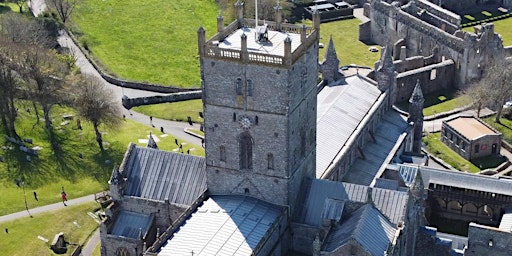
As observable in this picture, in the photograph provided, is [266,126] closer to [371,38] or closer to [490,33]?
[490,33]

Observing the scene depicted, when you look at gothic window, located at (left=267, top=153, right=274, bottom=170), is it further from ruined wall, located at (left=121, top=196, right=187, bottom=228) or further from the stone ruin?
the stone ruin

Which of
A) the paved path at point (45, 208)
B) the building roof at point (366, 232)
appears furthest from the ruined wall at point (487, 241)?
the paved path at point (45, 208)

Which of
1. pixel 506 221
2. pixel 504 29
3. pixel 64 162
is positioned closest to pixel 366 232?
pixel 506 221

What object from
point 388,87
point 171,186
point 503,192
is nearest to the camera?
point 171,186

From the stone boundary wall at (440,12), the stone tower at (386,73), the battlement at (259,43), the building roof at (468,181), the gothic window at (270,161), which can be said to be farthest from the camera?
the stone boundary wall at (440,12)

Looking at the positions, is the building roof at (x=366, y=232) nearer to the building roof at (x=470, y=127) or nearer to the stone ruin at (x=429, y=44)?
the building roof at (x=470, y=127)

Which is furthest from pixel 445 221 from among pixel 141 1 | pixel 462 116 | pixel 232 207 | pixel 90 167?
pixel 141 1

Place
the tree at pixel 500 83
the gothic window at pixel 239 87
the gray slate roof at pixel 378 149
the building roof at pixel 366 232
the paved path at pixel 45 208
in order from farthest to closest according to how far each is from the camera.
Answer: the tree at pixel 500 83, the paved path at pixel 45 208, the gray slate roof at pixel 378 149, the gothic window at pixel 239 87, the building roof at pixel 366 232
